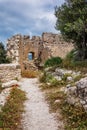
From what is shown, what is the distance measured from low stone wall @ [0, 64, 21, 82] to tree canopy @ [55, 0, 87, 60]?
4953 mm

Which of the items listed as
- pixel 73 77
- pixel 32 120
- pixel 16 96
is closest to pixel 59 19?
pixel 73 77

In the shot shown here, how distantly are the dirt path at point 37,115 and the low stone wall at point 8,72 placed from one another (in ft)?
18.8

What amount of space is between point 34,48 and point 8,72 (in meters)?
13.6

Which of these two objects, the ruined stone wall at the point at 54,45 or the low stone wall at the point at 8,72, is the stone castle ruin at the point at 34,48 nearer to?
the ruined stone wall at the point at 54,45

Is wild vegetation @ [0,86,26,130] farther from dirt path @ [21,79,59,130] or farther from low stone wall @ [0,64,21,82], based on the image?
low stone wall @ [0,64,21,82]

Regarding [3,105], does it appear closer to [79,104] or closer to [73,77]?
[79,104]

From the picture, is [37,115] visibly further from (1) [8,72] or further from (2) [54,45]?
(2) [54,45]

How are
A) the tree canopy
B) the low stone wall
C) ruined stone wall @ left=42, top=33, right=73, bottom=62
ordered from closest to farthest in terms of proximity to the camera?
the tree canopy → the low stone wall → ruined stone wall @ left=42, top=33, right=73, bottom=62

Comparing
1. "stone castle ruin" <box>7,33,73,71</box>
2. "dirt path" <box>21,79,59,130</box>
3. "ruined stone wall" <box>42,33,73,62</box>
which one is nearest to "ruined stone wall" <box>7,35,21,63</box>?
"stone castle ruin" <box>7,33,73,71</box>

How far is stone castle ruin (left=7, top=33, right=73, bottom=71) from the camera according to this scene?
3412 centimetres

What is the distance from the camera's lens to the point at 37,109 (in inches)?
530

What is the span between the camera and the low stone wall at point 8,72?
22422 millimetres

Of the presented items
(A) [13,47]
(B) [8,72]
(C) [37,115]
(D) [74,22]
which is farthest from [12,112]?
(A) [13,47]

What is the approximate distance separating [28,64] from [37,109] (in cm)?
2114
